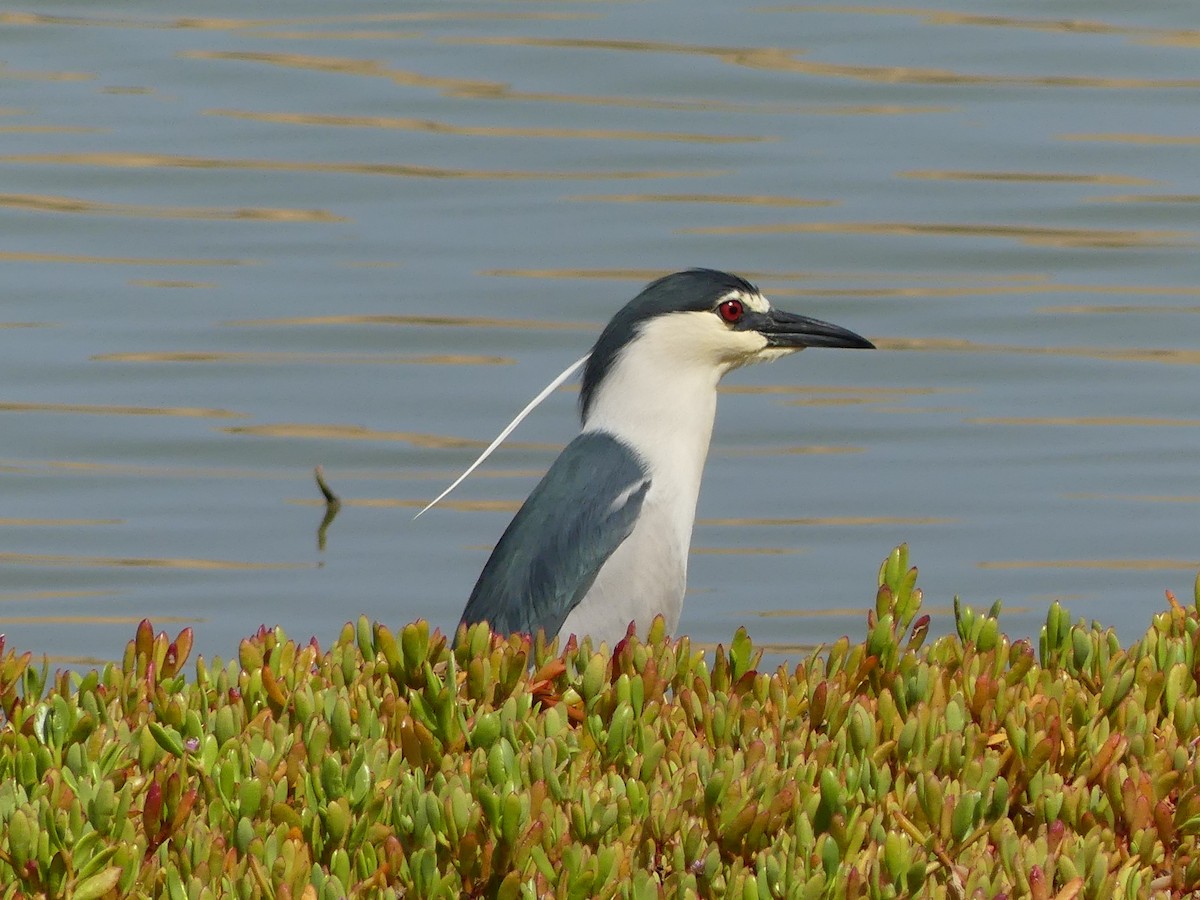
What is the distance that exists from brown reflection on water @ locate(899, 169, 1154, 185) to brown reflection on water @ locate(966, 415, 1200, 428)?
111 inches

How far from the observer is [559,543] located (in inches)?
256

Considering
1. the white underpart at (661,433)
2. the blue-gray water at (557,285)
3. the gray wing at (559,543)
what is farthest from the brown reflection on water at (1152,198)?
the gray wing at (559,543)

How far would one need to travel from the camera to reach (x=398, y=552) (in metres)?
9.30

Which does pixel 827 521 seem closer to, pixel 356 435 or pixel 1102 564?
pixel 1102 564

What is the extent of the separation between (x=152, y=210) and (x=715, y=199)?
10.3 feet

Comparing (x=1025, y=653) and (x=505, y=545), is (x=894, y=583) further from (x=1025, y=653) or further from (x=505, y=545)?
(x=505, y=545)

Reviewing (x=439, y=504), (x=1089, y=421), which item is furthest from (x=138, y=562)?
(x=1089, y=421)

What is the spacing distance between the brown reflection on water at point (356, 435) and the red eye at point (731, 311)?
3045 millimetres

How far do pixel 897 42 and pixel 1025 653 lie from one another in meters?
10.9

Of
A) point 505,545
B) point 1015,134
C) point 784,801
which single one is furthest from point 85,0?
point 784,801

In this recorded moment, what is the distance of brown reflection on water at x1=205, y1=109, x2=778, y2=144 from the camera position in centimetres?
1341

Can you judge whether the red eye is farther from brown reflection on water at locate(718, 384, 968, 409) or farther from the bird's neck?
brown reflection on water at locate(718, 384, 968, 409)

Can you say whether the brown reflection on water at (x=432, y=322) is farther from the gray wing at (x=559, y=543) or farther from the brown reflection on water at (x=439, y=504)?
the gray wing at (x=559, y=543)

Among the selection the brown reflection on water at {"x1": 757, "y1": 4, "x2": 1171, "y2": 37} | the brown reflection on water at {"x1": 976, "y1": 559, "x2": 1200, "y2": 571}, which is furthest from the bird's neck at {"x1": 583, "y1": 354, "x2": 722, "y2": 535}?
the brown reflection on water at {"x1": 757, "y1": 4, "x2": 1171, "y2": 37}
